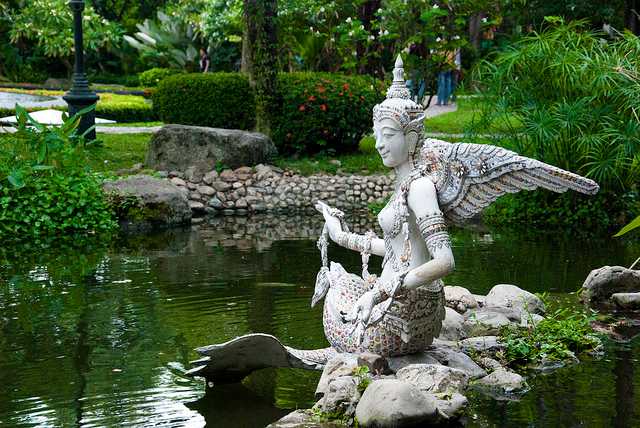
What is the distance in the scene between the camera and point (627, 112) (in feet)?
42.0

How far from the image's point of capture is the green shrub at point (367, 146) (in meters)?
18.8

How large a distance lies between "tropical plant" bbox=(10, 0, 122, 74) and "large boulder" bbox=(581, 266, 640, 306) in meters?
24.7

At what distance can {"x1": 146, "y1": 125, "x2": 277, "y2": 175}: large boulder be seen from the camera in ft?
54.8

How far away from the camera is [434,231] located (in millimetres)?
5840

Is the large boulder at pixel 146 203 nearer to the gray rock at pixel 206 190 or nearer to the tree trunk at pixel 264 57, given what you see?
the gray rock at pixel 206 190

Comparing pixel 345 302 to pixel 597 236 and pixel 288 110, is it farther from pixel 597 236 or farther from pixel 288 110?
pixel 288 110

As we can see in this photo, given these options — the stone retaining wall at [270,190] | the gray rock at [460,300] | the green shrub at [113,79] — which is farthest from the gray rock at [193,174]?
the green shrub at [113,79]

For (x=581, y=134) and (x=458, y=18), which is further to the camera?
(x=458, y=18)

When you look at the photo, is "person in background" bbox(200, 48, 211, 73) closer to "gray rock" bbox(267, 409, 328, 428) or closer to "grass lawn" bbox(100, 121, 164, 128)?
"grass lawn" bbox(100, 121, 164, 128)

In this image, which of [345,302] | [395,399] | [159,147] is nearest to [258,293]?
[345,302]

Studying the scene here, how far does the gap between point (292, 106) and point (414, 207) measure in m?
12.1

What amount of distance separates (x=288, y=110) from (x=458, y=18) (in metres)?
3.98

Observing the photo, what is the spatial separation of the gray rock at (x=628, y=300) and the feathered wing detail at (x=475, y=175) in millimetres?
2869

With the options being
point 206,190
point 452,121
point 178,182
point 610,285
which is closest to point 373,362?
point 610,285
